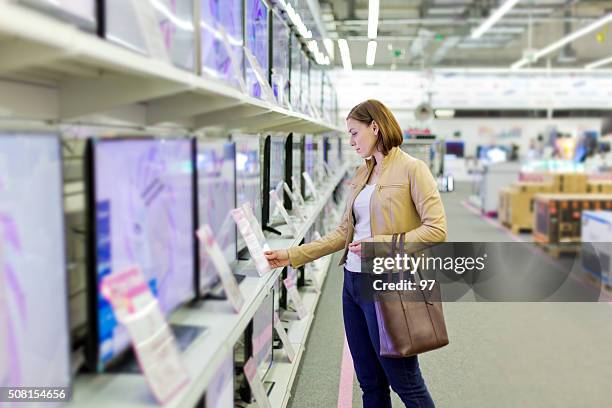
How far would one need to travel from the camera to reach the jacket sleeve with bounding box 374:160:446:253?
7.45ft

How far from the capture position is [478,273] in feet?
21.9

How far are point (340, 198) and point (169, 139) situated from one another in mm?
7886

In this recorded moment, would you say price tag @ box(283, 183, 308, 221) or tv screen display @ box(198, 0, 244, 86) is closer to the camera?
tv screen display @ box(198, 0, 244, 86)

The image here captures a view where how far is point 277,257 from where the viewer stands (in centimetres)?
245

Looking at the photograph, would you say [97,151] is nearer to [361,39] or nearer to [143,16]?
[143,16]

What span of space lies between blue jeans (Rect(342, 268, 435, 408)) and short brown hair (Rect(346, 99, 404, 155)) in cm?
54

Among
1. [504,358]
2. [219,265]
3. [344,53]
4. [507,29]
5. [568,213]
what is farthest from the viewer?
[507,29]

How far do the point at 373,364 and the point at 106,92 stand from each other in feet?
5.85

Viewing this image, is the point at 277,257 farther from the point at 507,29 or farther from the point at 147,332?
the point at 507,29

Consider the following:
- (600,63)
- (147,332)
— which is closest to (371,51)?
(147,332)

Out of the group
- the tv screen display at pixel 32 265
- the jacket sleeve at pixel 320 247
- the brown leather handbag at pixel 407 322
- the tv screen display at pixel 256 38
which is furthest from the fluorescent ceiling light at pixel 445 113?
the tv screen display at pixel 32 265

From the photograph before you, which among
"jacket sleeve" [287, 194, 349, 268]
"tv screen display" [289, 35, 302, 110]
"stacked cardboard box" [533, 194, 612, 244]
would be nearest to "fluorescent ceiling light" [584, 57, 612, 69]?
"stacked cardboard box" [533, 194, 612, 244]

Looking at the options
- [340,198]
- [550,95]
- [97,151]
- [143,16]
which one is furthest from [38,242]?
[550,95]

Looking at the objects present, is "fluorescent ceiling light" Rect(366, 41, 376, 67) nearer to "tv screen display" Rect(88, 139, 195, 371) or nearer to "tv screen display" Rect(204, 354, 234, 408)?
"tv screen display" Rect(204, 354, 234, 408)
